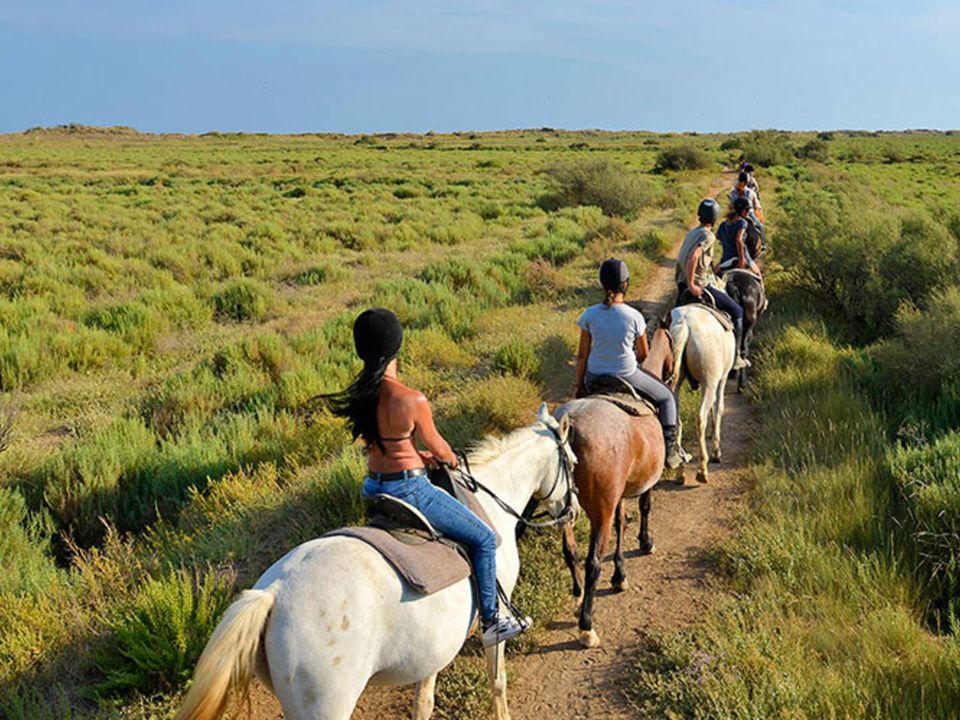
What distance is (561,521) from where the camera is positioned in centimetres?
445

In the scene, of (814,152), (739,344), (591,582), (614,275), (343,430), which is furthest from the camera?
(814,152)

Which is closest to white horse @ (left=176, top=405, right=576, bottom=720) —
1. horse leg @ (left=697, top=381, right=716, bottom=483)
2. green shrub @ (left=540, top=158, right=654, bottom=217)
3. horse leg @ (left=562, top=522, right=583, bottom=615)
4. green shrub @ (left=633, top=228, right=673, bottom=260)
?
horse leg @ (left=562, top=522, right=583, bottom=615)

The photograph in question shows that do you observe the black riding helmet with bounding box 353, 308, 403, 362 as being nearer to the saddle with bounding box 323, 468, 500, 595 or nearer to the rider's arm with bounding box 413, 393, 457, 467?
the rider's arm with bounding box 413, 393, 457, 467

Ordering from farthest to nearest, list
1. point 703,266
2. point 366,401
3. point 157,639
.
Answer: point 703,266, point 157,639, point 366,401

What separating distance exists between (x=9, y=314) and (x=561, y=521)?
12.8 m

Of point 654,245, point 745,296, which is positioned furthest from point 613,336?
point 654,245

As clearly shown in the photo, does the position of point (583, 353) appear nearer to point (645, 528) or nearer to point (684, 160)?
point (645, 528)

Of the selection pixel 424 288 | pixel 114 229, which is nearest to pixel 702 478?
pixel 424 288

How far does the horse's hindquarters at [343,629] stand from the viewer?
270 cm

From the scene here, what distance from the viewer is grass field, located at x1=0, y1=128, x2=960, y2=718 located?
4117mm

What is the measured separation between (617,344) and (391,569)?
9.73 ft

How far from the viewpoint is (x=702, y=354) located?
24.0 ft

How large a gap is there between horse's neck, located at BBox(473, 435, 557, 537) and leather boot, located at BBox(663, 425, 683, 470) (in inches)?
68.2

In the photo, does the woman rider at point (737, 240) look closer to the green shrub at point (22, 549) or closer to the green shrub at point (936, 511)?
the green shrub at point (936, 511)
